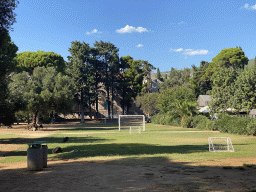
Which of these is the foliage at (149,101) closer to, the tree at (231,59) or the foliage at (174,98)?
the foliage at (174,98)

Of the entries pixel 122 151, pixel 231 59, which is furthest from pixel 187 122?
pixel 231 59

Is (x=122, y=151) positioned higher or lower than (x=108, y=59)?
lower

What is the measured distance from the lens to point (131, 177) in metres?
8.42

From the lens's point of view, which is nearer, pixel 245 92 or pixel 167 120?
pixel 245 92

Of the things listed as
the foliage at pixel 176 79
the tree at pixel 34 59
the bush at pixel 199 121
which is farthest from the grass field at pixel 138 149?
the foliage at pixel 176 79

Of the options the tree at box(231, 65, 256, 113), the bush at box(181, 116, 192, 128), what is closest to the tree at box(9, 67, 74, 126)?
the bush at box(181, 116, 192, 128)

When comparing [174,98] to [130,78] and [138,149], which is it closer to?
[130,78]

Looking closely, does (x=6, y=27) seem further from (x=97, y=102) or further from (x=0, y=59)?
(x=97, y=102)

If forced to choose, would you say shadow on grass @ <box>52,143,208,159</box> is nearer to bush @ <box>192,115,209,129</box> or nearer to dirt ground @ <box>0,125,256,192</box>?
dirt ground @ <box>0,125,256,192</box>

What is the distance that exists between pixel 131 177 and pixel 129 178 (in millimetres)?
157

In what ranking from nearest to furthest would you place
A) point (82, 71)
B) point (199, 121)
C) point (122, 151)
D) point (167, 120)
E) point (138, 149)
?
point (122, 151), point (138, 149), point (199, 121), point (167, 120), point (82, 71)

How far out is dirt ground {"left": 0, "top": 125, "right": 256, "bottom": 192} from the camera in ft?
23.6

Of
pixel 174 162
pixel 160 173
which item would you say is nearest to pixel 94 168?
pixel 160 173

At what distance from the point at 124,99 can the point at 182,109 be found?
29.7 meters
